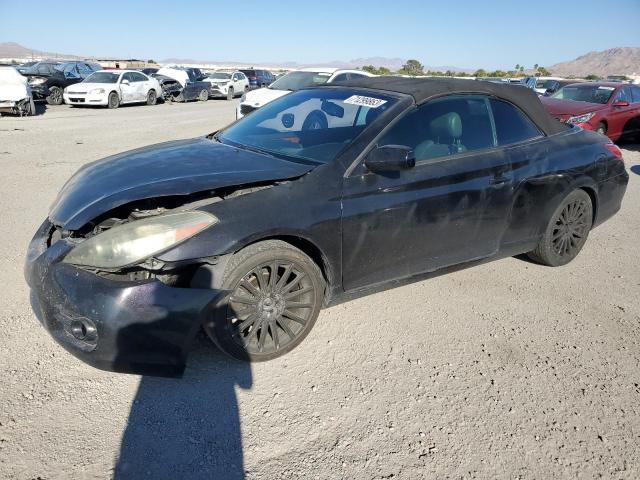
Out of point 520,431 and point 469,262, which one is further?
point 469,262

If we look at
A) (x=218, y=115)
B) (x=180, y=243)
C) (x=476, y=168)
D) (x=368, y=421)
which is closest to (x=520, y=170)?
(x=476, y=168)

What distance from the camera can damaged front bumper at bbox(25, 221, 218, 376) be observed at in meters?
2.47

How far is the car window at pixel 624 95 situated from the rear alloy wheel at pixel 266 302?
11888 mm

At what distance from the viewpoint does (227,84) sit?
2661 cm

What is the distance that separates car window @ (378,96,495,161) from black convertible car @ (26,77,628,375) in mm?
12

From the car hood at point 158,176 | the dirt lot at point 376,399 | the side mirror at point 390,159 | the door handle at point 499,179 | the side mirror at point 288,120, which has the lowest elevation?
the dirt lot at point 376,399

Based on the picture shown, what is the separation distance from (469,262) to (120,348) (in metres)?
2.57

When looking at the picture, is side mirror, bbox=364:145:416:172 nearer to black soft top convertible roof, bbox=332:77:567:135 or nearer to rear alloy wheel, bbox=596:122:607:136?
black soft top convertible roof, bbox=332:77:567:135

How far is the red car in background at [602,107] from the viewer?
11.2m

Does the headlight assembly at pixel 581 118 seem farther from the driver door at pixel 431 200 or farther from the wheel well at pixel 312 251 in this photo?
the wheel well at pixel 312 251

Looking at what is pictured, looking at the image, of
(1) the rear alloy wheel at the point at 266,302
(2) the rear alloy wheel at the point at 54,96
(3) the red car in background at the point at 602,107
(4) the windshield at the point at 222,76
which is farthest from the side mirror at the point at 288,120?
(4) the windshield at the point at 222,76

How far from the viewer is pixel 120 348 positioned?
251cm

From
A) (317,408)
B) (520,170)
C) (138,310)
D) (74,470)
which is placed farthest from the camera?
(520,170)

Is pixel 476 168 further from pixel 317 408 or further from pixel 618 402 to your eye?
pixel 317 408
